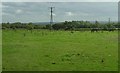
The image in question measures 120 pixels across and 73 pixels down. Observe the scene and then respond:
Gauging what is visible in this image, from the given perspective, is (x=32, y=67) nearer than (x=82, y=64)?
Yes

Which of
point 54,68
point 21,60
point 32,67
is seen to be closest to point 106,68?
point 54,68

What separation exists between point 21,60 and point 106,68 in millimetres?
6265

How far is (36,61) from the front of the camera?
2119 centimetres

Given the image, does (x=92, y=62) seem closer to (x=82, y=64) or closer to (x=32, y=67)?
(x=82, y=64)

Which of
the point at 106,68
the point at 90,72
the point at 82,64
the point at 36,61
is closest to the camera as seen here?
the point at 90,72

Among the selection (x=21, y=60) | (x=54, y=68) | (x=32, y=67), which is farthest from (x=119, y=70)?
(x=21, y=60)

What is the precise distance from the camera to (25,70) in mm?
17469

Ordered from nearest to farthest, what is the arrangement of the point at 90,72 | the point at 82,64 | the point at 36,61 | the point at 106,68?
the point at 90,72
the point at 106,68
the point at 82,64
the point at 36,61

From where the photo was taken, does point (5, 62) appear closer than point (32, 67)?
No

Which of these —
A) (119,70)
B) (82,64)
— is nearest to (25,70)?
(82,64)

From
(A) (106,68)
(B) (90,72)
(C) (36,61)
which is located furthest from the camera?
(C) (36,61)

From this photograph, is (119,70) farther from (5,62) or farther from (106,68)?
(5,62)

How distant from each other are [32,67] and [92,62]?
14.7 feet

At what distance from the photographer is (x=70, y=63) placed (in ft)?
66.2
